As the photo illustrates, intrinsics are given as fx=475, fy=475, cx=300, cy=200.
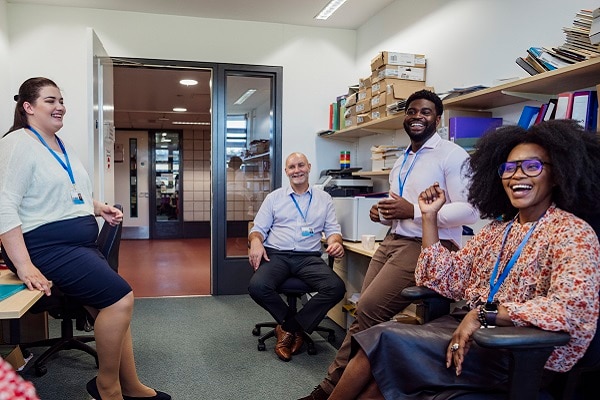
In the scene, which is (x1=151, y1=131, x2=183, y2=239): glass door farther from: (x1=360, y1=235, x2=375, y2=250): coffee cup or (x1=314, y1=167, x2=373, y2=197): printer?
(x1=360, y1=235, x2=375, y2=250): coffee cup

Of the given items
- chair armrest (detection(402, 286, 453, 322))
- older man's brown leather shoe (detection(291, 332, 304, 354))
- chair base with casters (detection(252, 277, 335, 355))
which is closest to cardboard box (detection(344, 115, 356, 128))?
chair base with casters (detection(252, 277, 335, 355))

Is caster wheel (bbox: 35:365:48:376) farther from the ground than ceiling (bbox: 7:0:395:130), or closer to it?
closer to it

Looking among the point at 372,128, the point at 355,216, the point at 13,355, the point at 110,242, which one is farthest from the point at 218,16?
the point at 13,355

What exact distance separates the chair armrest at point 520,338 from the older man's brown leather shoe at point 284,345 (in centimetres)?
195

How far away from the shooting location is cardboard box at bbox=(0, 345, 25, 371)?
2.54 metres

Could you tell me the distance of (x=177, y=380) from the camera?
8.66 feet

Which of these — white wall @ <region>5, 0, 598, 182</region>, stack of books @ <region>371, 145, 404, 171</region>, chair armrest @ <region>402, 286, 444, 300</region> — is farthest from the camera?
stack of books @ <region>371, 145, 404, 171</region>

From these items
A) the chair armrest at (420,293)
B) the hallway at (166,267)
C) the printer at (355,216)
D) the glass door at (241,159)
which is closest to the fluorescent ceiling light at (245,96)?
the glass door at (241,159)

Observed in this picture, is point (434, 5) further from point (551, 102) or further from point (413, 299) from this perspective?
point (413, 299)

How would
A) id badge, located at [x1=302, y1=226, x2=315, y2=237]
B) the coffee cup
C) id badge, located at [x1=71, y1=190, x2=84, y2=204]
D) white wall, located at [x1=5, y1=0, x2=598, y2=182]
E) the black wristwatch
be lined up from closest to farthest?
the black wristwatch
id badge, located at [x1=71, y1=190, x2=84, y2=204]
white wall, located at [x1=5, y1=0, x2=598, y2=182]
the coffee cup
id badge, located at [x1=302, y1=226, x2=315, y2=237]

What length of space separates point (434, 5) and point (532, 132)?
2.23 m

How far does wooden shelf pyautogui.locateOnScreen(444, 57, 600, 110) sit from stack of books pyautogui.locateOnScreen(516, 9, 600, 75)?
0.17 ft

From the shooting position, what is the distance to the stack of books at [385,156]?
11.5 ft

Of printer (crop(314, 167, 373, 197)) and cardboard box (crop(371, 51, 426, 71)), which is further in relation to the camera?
printer (crop(314, 167, 373, 197))
